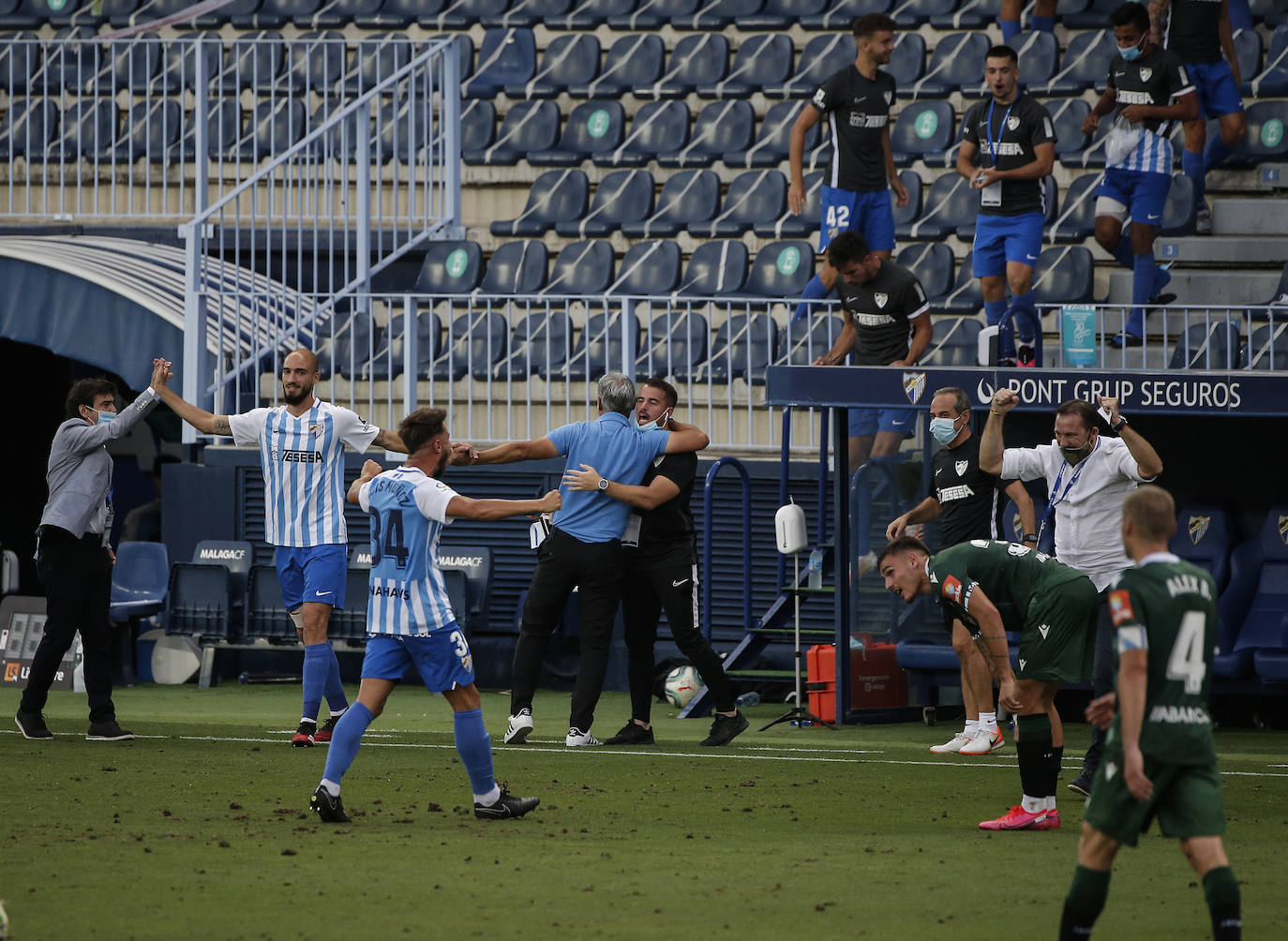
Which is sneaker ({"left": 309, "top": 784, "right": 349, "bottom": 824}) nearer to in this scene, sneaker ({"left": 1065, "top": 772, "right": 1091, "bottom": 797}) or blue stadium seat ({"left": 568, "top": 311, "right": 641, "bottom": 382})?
sneaker ({"left": 1065, "top": 772, "right": 1091, "bottom": 797})

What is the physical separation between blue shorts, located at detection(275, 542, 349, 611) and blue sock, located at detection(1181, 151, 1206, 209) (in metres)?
8.61

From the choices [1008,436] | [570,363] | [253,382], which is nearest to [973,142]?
[1008,436]

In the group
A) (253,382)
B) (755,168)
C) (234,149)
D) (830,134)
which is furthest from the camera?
(234,149)

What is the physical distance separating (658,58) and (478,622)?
6527mm

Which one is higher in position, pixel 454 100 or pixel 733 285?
pixel 454 100

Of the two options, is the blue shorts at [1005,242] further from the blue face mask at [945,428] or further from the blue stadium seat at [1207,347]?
the blue face mask at [945,428]

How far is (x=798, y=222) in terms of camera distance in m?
17.0

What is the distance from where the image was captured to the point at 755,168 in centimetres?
1773

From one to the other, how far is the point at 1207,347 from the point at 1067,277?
234cm

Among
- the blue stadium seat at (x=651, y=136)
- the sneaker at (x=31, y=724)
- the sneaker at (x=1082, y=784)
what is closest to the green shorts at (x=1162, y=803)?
the sneaker at (x=1082, y=784)

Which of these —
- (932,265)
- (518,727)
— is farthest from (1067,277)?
(518,727)

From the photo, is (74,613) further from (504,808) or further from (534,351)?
(534,351)

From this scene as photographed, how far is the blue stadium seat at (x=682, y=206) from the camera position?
1734 centimetres

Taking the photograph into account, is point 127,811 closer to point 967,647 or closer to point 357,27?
point 967,647
